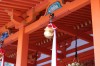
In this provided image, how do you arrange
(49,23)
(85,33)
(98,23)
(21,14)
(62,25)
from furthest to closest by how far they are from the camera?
(85,33) → (62,25) → (21,14) → (49,23) → (98,23)

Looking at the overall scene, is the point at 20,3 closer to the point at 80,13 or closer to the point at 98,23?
the point at 80,13

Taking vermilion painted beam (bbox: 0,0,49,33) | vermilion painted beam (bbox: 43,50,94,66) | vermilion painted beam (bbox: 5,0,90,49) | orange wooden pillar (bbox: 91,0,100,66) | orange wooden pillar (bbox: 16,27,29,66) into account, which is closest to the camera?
orange wooden pillar (bbox: 91,0,100,66)

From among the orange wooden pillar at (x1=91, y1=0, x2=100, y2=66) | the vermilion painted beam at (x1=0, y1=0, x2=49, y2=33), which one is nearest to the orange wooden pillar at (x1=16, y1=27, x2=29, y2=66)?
the vermilion painted beam at (x1=0, y1=0, x2=49, y2=33)

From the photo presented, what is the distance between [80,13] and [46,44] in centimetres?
221

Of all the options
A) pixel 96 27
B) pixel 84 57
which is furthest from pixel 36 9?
pixel 84 57

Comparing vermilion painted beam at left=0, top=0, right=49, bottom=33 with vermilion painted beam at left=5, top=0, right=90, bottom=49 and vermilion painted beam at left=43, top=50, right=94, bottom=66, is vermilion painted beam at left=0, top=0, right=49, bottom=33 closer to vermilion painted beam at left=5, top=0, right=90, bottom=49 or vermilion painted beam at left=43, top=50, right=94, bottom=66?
vermilion painted beam at left=5, top=0, right=90, bottom=49

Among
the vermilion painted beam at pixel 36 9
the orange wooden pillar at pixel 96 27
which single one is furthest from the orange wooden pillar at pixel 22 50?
the orange wooden pillar at pixel 96 27

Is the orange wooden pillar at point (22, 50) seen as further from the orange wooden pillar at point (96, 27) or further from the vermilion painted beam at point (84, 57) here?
the vermilion painted beam at point (84, 57)

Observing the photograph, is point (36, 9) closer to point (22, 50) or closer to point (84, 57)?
point (22, 50)

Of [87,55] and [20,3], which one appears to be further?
[87,55]

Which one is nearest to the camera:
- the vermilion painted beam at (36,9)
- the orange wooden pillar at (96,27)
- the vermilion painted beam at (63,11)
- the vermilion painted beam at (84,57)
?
the orange wooden pillar at (96,27)

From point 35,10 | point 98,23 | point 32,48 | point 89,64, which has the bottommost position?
point 89,64

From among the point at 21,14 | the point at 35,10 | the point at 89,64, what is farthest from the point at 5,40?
the point at 89,64

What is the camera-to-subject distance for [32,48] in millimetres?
6695
